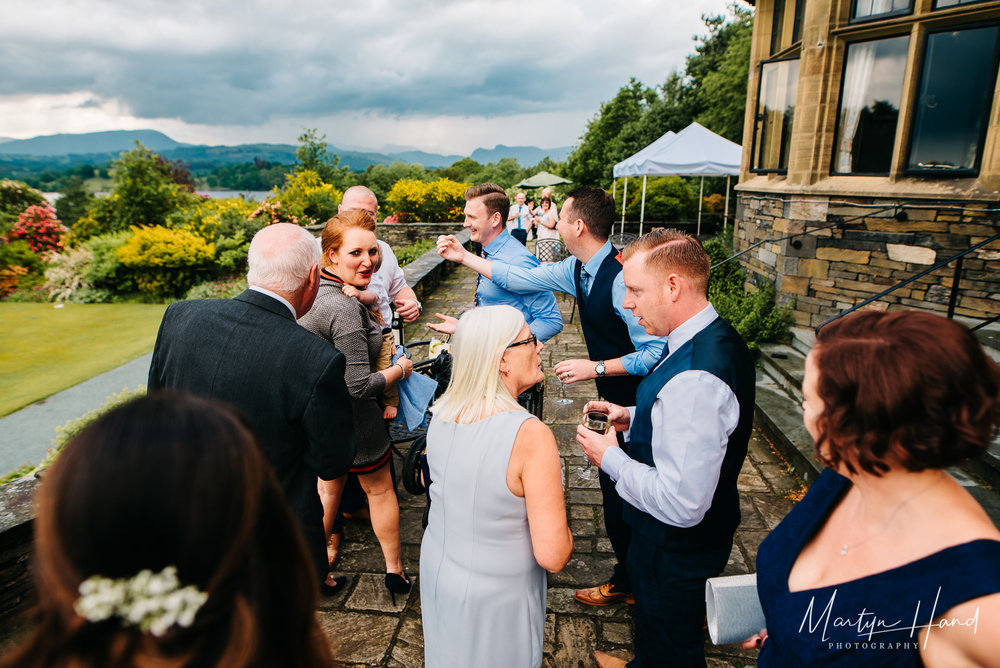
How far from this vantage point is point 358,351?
2664mm

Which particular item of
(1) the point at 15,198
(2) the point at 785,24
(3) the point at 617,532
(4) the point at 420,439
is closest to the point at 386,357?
(4) the point at 420,439

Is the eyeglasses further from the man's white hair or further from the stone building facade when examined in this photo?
the stone building facade

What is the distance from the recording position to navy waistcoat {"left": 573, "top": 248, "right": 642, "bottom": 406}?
285cm

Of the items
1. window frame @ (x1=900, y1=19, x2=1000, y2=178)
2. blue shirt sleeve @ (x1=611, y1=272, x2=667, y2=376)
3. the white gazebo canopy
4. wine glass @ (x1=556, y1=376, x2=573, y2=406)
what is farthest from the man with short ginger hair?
the white gazebo canopy

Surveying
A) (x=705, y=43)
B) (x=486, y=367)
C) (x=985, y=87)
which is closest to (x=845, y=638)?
(x=486, y=367)

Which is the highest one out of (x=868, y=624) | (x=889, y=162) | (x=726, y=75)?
(x=726, y=75)

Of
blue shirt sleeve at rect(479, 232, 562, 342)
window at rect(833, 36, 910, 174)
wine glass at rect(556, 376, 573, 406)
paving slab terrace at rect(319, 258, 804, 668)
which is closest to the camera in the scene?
paving slab terrace at rect(319, 258, 804, 668)

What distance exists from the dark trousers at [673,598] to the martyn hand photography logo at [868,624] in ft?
2.15

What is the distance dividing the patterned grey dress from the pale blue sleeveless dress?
3.04ft

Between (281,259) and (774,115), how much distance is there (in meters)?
8.13

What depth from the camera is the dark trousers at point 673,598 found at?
6.33ft

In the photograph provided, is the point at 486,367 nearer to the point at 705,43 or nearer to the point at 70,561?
the point at 70,561

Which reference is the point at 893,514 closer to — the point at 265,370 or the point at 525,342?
the point at 525,342

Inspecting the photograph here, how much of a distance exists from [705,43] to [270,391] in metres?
34.1
